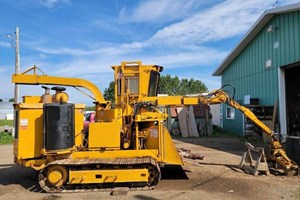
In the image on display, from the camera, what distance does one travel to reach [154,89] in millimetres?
10000

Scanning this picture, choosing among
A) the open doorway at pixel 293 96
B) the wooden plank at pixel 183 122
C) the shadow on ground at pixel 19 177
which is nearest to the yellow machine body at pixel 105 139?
the shadow on ground at pixel 19 177

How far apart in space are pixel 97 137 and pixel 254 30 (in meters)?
12.7

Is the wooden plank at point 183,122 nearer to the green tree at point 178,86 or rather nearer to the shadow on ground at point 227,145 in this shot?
the shadow on ground at point 227,145

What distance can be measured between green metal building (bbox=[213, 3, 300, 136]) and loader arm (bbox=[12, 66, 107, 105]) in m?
8.95

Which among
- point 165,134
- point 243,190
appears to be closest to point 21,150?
point 165,134

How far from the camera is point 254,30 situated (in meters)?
18.2

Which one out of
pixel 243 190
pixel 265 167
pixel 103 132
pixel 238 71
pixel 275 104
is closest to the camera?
pixel 243 190

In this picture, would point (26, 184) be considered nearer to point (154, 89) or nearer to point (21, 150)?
point (21, 150)

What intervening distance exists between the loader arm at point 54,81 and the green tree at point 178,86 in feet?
204

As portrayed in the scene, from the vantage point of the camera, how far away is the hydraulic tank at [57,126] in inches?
328

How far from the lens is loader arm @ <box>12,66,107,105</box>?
915 centimetres

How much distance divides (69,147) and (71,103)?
112cm

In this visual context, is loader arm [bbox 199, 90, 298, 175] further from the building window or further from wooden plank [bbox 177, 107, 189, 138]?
wooden plank [bbox 177, 107, 189, 138]

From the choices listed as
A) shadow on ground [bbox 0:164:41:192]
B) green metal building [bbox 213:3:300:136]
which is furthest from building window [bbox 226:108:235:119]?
shadow on ground [bbox 0:164:41:192]
